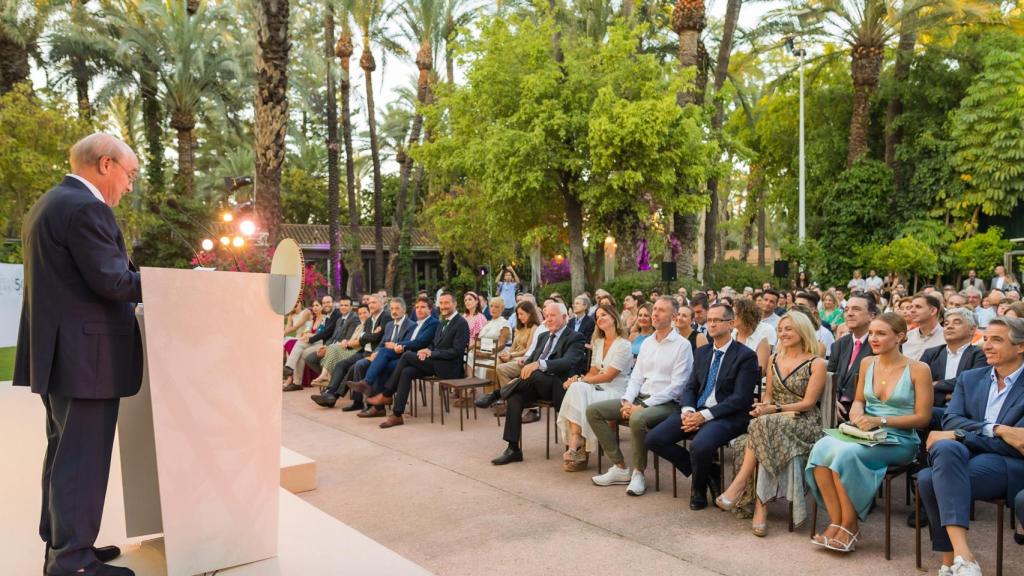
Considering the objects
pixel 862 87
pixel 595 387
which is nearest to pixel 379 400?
pixel 595 387

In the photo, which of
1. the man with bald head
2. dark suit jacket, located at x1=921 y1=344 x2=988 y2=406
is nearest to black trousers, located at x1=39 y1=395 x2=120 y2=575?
the man with bald head

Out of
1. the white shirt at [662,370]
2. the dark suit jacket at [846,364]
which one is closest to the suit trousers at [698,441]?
the white shirt at [662,370]

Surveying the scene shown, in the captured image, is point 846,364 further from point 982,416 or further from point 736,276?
point 736,276

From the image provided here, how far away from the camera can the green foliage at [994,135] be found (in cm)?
2298

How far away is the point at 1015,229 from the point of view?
25078 mm

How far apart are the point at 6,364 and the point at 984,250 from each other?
26405 mm

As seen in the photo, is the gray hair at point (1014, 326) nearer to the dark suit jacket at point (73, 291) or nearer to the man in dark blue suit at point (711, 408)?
the man in dark blue suit at point (711, 408)

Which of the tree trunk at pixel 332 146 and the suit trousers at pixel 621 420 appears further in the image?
the tree trunk at pixel 332 146

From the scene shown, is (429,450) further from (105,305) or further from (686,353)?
(105,305)

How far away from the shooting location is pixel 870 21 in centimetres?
2427

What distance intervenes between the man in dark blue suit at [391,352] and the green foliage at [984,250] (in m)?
21.7

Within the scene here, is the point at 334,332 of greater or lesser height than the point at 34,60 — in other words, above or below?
below

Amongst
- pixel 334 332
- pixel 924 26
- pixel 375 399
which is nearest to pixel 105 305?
pixel 375 399

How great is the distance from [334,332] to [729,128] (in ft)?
85.3
